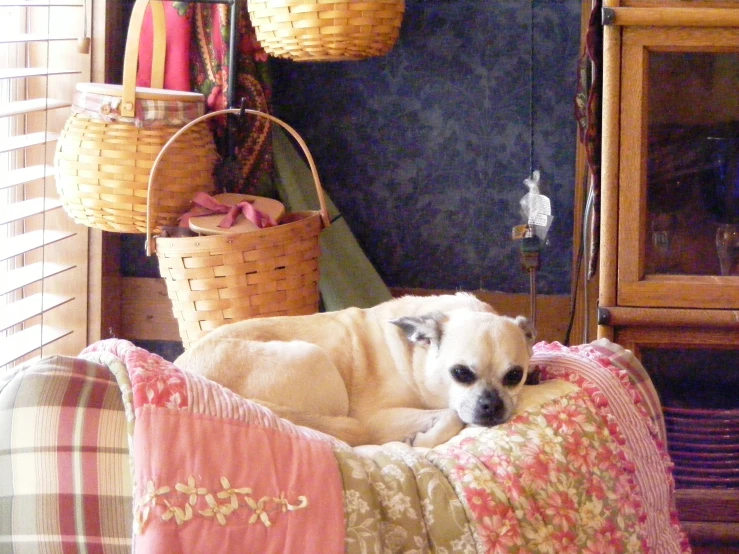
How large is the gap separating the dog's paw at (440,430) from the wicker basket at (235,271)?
0.77 metres

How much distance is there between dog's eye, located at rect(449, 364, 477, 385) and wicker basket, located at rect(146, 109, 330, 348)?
73 centimetres

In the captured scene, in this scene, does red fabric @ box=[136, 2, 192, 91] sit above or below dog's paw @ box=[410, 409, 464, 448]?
above

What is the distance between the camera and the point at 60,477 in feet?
3.79

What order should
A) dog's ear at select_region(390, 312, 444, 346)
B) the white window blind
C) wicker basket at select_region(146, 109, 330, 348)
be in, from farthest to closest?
1. the white window blind
2. wicker basket at select_region(146, 109, 330, 348)
3. dog's ear at select_region(390, 312, 444, 346)

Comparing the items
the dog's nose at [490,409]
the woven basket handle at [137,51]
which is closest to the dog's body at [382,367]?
the dog's nose at [490,409]

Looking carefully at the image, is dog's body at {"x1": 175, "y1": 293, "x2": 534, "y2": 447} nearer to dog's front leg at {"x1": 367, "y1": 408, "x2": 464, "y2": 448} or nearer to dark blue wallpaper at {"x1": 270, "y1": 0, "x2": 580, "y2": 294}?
dog's front leg at {"x1": 367, "y1": 408, "x2": 464, "y2": 448}

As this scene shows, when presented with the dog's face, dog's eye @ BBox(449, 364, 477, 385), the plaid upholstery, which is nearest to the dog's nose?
the dog's face

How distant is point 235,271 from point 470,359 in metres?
0.78

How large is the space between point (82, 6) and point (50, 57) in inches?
7.1

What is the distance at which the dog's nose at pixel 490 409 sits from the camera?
1.55 metres

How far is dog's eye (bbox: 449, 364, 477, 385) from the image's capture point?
1.69m

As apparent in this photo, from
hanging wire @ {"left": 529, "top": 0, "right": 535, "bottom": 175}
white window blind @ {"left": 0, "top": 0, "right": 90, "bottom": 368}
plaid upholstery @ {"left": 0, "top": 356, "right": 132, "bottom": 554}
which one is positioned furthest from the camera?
hanging wire @ {"left": 529, "top": 0, "right": 535, "bottom": 175}

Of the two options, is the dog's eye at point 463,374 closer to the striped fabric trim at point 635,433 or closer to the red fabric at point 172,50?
the striped fabric trim at point 635,433

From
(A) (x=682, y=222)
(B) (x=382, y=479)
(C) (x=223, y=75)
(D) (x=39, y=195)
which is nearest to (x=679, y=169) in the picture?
(A) (x=682, y=222)
